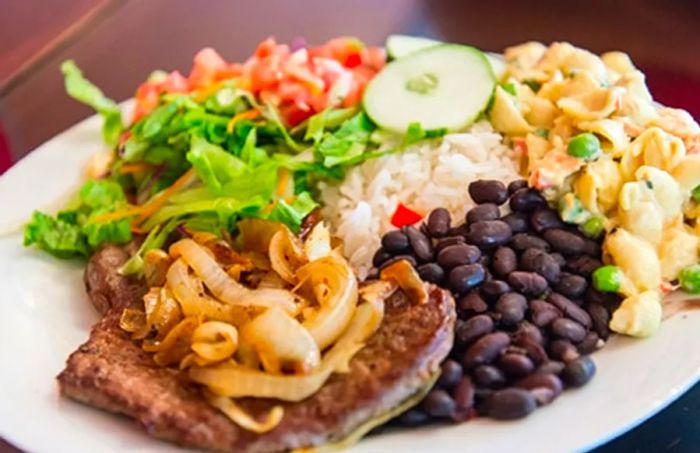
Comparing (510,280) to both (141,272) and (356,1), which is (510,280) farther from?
(356,1)

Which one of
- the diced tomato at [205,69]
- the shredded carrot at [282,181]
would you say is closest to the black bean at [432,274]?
the shredded carrot at [282,181]

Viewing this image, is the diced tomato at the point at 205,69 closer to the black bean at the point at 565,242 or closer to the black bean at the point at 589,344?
the black bean at the point at 565,242

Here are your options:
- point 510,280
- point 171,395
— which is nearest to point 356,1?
point 510,280

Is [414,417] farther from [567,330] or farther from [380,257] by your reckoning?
[380,257]

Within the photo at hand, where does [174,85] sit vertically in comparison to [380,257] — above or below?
above

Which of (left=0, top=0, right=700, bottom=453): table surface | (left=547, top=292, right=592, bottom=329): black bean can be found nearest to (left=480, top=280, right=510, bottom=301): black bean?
(left=547, top=292, right=592, bottom=329): black bean

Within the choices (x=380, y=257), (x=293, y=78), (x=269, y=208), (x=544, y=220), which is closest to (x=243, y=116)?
(x=293, y=78)

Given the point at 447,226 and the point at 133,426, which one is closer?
the point at 133,426
